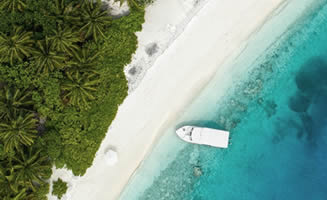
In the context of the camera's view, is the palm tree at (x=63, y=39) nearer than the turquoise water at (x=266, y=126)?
Yes

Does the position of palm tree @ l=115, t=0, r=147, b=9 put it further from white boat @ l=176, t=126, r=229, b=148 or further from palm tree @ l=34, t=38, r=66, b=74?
white boat @ l=176, t=126, r=229, b=148

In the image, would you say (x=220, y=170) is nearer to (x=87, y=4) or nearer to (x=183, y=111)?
(x=183, y=111)

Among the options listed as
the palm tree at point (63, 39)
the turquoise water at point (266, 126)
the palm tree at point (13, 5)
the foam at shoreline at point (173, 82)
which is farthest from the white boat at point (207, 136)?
the palm tree at point (13, 5)

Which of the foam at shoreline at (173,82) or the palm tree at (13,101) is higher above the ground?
the palm tree at (13,101)

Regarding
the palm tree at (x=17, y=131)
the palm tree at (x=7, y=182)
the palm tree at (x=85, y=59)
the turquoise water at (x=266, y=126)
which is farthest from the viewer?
the turquoise water at (x=266, y=126)

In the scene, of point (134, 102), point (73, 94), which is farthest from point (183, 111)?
point (73, 94)

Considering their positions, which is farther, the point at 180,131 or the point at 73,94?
the point at 180,131

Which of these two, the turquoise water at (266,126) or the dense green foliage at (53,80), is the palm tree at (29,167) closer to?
the dense green foliage at (53,80)

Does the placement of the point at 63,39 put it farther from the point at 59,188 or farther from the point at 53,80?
the point at 59,188
